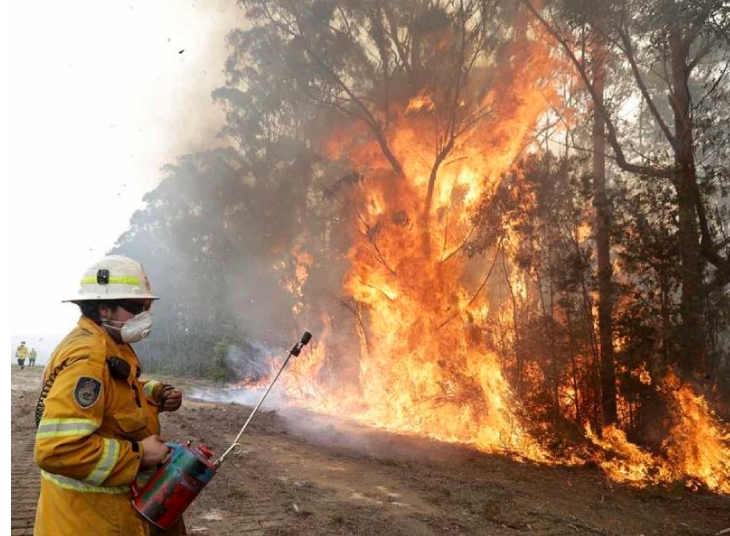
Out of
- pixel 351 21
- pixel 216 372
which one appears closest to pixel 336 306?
pixel 216 372

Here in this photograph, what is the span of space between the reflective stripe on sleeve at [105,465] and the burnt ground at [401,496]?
3466mm

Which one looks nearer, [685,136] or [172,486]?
[172,486]

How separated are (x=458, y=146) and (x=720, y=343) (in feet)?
25.7

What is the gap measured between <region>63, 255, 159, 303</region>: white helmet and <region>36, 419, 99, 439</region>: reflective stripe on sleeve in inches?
29.3

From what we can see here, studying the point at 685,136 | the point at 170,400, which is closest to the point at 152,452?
the point at 170,400

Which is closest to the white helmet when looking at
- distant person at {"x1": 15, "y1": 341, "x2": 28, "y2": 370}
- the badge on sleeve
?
the badge on sleeve

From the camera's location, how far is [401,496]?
6988 millimetres

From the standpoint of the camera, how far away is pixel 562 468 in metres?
9.18

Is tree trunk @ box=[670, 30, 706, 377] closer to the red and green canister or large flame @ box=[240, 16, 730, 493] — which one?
large flame @ box=[240, 16, 730, 493]

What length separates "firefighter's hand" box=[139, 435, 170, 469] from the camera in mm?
2688

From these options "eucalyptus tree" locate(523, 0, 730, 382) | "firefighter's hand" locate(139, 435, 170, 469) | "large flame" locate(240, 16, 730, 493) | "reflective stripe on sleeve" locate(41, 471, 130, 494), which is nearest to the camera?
"reflective stripe on sleeve" locate(41, 471, 130, 494)

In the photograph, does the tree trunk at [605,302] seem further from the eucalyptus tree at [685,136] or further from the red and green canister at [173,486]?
the red and green canister at [173,486]

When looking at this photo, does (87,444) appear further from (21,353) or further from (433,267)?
(21,353)

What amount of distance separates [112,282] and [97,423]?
86cm
